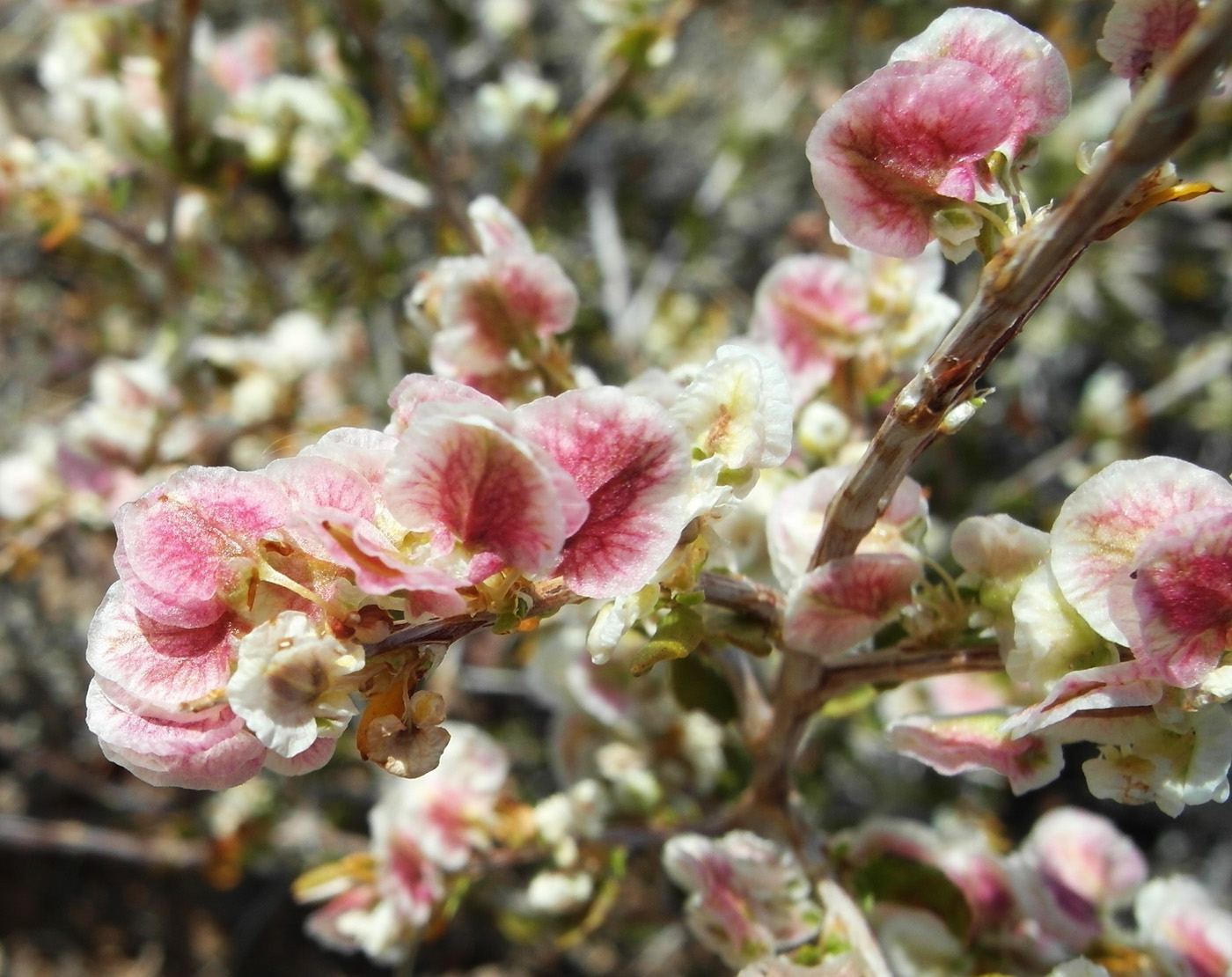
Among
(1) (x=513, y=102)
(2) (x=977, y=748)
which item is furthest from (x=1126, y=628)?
(1) (x=513, y=102)

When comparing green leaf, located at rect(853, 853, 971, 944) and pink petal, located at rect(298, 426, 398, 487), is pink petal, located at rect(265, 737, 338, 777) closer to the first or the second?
pink petal, located at rect(298, 426, 398, 487)

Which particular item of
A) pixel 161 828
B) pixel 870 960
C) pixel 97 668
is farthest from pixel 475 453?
pixel 161 828

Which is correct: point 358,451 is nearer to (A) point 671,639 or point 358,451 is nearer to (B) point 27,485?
(A) point 671,639

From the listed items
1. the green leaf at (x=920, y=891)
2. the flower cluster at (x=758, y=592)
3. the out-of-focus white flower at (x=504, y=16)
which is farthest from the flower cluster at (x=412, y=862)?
the out-of-focus white flower at (x=504, y=16)

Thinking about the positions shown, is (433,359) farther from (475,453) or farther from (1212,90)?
(1212,90)

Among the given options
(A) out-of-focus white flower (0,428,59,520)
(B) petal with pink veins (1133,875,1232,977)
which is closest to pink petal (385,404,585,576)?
(B) petal with pink veins (1133,875,1232,977)

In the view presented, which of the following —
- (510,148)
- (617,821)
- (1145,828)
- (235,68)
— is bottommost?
(1145,828)

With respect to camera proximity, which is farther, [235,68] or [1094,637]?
[235,68]
